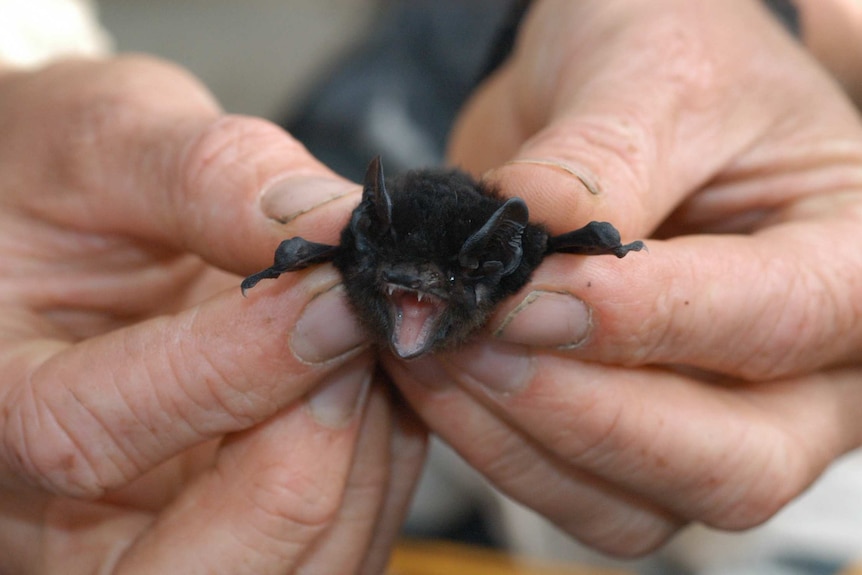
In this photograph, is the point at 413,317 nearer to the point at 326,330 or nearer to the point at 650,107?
the point at 326,330

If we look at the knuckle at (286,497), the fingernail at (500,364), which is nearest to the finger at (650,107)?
the fingernail at (500,364)

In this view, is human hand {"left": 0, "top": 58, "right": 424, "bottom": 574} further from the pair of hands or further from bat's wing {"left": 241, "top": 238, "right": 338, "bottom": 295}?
bat's wing {"left": 241, "top": 238, "right": 338, "bottom": 295}

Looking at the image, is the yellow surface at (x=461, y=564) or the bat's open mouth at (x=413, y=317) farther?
the yellow surface at (x=461, y=564)

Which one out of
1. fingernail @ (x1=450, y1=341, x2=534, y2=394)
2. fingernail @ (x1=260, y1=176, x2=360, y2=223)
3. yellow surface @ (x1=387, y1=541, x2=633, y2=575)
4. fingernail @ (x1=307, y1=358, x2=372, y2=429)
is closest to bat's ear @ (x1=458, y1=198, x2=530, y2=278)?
fingernail @ (x1=450, y1=341, x2=534, y2=394)

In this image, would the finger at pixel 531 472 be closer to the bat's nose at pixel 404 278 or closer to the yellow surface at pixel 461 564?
the bat's nose at pixel 404 278

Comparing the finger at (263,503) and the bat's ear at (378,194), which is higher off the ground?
the bat's ear at (378,194)

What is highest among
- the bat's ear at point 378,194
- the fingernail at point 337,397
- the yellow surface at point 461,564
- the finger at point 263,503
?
the bat's ear at point 378,194

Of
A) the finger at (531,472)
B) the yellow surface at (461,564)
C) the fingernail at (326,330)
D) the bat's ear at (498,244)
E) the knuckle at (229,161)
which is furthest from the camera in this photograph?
the yellow surface at (461,564)
